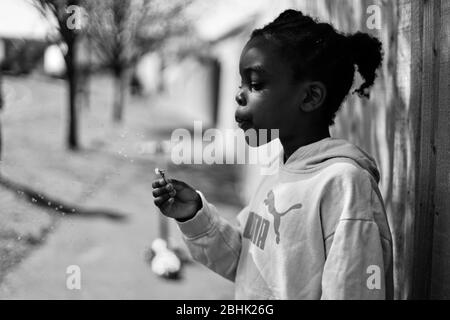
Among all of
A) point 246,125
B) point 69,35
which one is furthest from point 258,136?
point 69,35

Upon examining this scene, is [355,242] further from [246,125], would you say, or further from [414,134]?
[414,134]

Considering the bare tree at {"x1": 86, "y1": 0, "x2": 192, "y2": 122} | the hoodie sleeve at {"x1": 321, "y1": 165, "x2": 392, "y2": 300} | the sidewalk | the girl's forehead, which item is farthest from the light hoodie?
the bare tree at {"x1": 86, "y1": 0, "x2": 192, "y2": 122}

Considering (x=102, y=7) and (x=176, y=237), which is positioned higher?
(x=102, y=7)

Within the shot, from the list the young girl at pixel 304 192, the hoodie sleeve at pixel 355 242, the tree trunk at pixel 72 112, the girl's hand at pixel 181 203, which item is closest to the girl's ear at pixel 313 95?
the young girl at pixel 304 192

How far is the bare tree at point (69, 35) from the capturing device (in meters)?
2.95

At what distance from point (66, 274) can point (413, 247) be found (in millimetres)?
2448

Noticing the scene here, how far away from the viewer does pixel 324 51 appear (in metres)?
1.38

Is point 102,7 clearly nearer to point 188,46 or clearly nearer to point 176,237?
point 176,237

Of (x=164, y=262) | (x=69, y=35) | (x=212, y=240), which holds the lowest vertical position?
(x=164, y=262)

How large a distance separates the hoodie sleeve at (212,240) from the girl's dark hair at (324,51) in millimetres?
466

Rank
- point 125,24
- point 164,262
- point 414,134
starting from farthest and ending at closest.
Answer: point 125,24
point 164,262
point 414,134

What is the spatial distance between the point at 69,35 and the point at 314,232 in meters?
3.97

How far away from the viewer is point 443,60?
5.18ft
